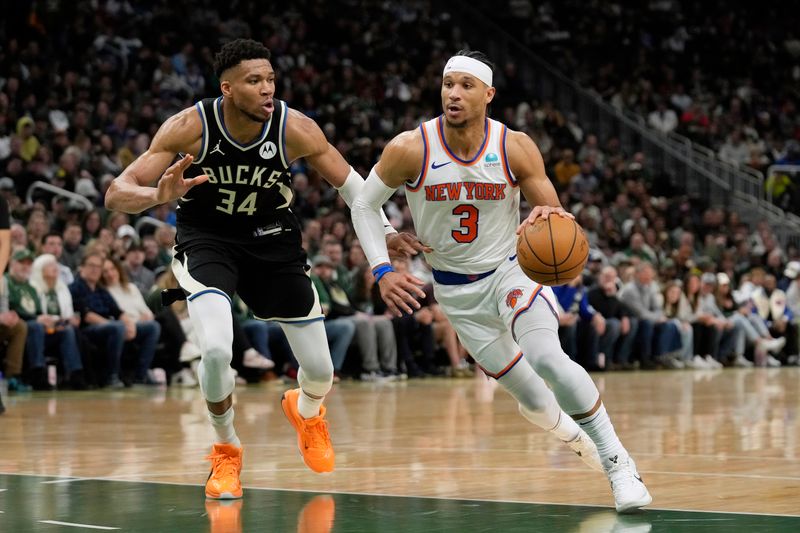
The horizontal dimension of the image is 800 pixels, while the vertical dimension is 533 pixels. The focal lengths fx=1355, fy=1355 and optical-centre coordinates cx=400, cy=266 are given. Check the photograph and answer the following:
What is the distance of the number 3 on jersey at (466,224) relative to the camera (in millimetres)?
6449

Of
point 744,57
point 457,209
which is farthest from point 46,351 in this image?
point 744,57

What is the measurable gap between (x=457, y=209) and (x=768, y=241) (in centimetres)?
1809

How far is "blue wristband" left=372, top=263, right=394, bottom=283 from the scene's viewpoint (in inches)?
252

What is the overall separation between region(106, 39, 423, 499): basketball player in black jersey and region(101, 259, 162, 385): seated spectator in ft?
23.8

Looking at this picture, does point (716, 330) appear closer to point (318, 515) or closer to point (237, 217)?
point (237, 217)

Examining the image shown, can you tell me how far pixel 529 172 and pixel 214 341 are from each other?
1.66 m

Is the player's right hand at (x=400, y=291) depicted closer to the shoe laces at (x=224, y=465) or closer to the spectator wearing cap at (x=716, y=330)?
the shoe laces at (x=224, y=465)

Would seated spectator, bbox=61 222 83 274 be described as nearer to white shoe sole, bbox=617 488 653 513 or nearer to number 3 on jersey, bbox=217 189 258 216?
number 3 on jersey, bbox=217 189 258 216

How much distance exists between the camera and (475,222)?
21.2 ft

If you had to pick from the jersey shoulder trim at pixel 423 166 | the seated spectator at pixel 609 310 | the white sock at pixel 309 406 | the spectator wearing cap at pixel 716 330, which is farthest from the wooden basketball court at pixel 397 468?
the spectator wearing cap at pixel 716 330

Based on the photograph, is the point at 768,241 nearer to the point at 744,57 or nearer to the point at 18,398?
the point at 744,57

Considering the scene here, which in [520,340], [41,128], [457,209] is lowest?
[520,340]

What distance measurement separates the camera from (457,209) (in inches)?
254

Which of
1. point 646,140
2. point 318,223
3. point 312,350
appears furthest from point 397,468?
point 646,140
